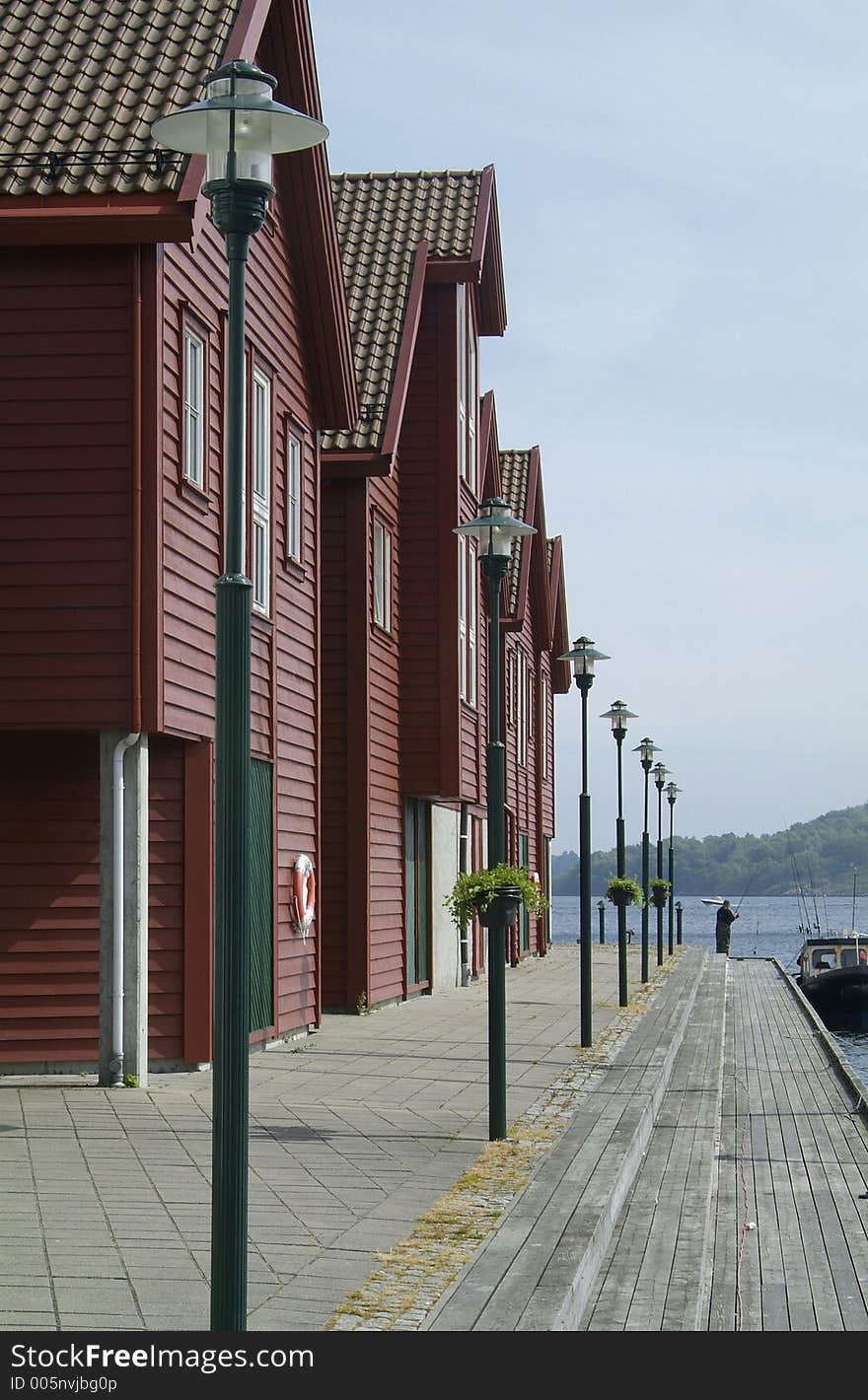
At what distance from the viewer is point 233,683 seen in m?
6.29

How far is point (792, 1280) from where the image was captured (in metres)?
9.23

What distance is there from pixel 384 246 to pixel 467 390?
11.1 ft

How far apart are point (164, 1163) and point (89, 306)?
6.62m

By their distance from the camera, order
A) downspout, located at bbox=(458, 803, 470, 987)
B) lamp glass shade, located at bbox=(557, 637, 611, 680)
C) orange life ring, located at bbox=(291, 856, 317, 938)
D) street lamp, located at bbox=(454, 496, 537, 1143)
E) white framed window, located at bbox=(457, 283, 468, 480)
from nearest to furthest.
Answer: street lamp, located at bbox=(454, 496, 537, 1143)
orange life ring, located at bbox=(291, 856, 317, 938)
lamp glass shade, located at bbox=(557, 637, 611, 680)
white framed window, located at bbox=(457, 283, 468, 480)
downspout, located at bbox=(458, 803, 470, 987)

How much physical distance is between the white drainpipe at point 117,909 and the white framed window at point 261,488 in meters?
3.80

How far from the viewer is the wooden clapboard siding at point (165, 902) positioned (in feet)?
48.6

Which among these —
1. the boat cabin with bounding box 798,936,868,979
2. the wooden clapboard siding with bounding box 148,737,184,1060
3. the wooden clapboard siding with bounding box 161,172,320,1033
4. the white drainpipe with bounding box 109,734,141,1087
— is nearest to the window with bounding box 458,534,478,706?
the wooden clapboard siding with bounding box 161,172,320,1033

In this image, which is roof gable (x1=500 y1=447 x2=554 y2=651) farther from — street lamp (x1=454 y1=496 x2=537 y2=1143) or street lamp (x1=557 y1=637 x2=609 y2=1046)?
street lamp (x1=454 y1=496 x2=537 y2=1143)

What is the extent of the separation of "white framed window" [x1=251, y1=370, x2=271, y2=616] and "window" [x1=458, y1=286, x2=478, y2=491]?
8557mm

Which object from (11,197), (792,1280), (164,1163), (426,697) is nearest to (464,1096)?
(164,1163)

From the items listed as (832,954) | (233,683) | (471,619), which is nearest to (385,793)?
(471,619)

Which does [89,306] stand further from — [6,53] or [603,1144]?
[603,1144]

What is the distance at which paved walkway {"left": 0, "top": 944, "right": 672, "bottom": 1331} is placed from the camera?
7430mm

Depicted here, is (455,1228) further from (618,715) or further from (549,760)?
(549,760)
